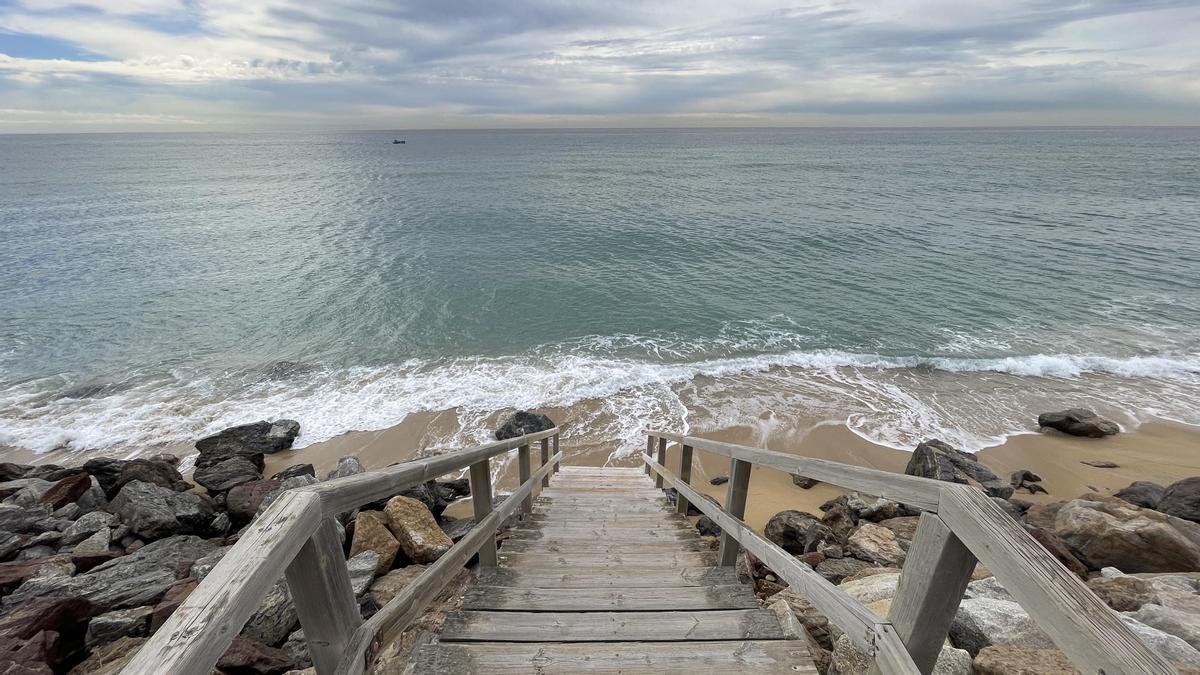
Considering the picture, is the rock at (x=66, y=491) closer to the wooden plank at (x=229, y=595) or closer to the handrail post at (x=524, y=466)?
the handrail post at (x=524, y=466)

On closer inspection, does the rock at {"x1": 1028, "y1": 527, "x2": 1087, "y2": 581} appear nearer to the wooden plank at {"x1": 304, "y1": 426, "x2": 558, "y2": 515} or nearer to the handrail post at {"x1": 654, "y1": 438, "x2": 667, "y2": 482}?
the handrail post at {"x1": 654, "y1": 438, "x2": 667, "y2": 482}

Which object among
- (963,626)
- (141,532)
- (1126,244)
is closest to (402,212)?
(141,532)

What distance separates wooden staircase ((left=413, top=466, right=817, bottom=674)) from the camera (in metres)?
2.42

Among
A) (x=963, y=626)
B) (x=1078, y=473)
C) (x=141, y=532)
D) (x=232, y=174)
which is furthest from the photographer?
(x=232, y=174)

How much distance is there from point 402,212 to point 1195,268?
153 ft

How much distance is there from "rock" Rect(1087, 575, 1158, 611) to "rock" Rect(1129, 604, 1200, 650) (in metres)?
0.46

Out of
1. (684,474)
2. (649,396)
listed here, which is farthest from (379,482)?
(649,396)

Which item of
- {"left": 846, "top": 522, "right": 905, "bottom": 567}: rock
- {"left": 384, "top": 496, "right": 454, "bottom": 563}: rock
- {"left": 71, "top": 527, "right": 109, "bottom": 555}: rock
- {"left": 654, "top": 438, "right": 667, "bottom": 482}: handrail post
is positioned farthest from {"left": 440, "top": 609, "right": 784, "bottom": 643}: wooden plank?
{"left": 71, "top": 527, "right": 109, "bottom": 555}: rock

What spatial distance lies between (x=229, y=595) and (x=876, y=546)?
7.10m

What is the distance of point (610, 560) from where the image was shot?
412 cm

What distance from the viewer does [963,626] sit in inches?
139

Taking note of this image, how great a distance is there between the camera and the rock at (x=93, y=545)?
6.57 m

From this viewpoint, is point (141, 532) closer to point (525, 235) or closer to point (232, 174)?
point (525, 235)

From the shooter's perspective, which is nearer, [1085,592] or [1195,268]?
[1085,592]
